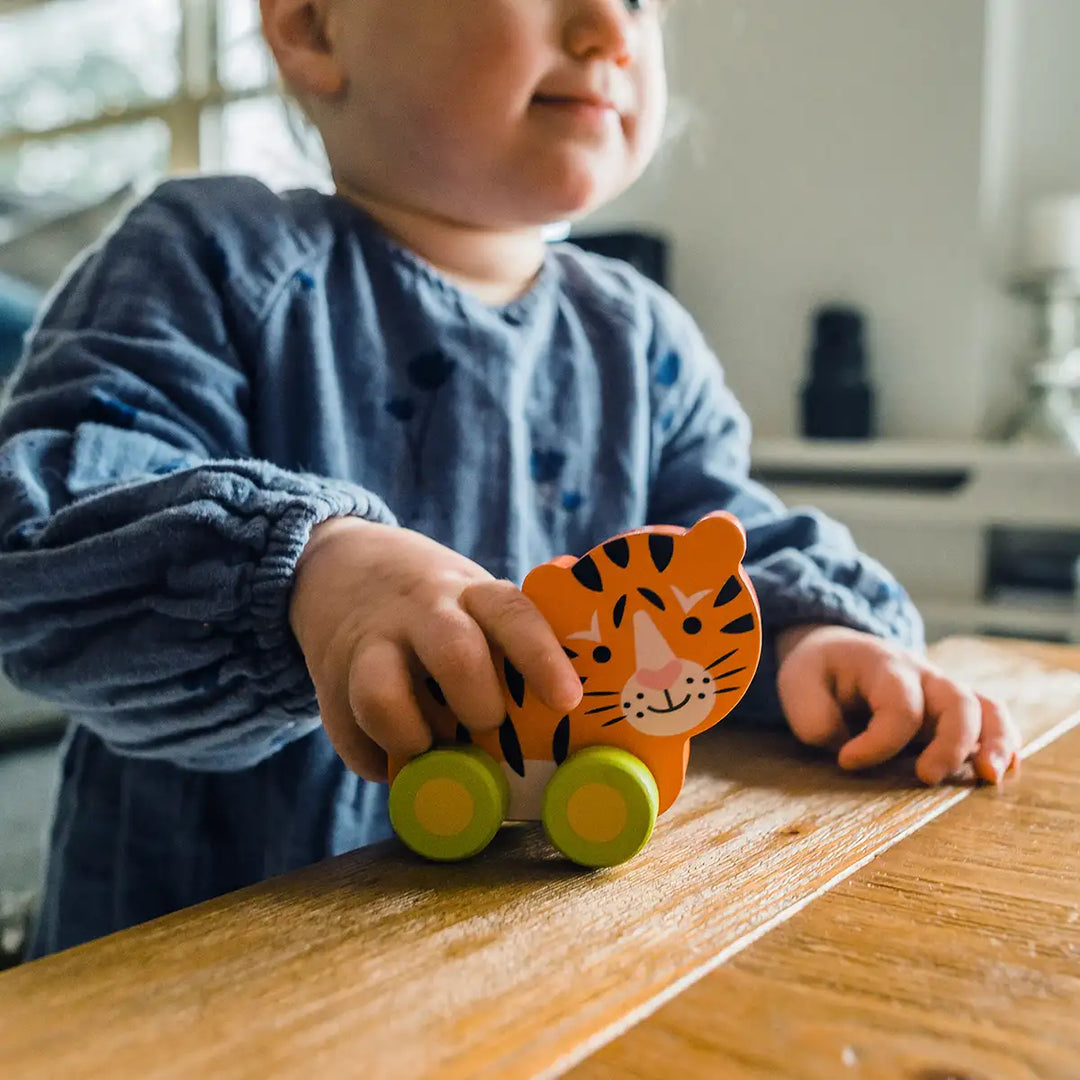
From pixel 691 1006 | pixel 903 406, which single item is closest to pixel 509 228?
pixel 691 1006

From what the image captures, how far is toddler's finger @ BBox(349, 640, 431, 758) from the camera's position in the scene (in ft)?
1.08

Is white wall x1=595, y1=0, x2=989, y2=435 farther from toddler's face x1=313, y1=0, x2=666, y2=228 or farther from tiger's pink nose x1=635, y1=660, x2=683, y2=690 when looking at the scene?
tiger's pink nose x1=635, y1=660, x2=683, y2=690

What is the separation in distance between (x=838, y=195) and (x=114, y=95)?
8.37 feet

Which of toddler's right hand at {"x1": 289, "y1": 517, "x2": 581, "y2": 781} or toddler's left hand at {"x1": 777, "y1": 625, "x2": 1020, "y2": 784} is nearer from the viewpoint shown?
toddler's right hand at {"x1": 289, "y1": 517, "x2": 581, "y2": 781}

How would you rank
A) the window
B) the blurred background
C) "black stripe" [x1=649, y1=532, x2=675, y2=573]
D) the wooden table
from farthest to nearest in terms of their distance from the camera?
1. the window
2. the blurred background
3. "black stripe" [x1=649, y1=532, x2=675, y2=573]
4. the wooden table

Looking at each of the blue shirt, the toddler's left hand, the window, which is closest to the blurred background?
the window

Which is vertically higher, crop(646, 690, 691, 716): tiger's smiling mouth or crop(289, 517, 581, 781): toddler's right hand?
crop(289, 517, 581, 781): toddler's right hand

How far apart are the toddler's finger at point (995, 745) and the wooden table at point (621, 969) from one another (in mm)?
51

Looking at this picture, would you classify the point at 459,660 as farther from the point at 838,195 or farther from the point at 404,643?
the point at 838,195

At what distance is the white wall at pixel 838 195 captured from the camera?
8.14ft

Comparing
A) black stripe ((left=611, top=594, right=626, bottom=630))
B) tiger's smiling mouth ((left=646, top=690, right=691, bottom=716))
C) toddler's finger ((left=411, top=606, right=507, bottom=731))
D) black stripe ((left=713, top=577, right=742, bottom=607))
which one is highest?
black stripe ((left=713, top=577, right=742, bottom=607))

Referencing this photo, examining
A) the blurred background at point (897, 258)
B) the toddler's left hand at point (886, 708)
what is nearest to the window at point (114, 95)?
the blurred background at point (897, 258)

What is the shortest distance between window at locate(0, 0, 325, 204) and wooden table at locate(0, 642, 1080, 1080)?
3.47 meters

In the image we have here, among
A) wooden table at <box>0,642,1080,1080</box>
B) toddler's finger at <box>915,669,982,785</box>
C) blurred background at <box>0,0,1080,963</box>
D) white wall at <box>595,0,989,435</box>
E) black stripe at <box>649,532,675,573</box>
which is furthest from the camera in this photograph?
white wall at <box>595,0,989,435</box>
